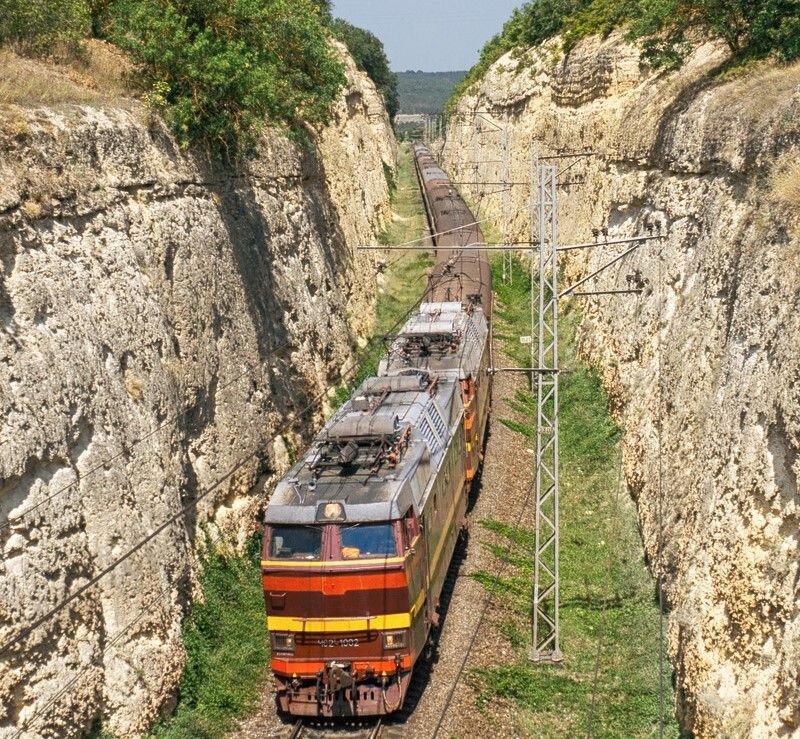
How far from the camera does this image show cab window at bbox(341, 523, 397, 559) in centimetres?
1361

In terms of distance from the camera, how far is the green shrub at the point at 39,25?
60.3ft

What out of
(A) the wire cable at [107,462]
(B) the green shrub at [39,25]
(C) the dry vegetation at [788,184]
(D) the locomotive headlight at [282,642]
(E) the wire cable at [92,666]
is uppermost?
(B) the green shrub at [39,25]

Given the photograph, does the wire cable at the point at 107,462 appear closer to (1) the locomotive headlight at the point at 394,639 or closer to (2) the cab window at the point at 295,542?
(2) the cab window at the point at 295,542

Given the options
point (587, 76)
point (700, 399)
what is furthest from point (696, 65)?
point (700, 399)

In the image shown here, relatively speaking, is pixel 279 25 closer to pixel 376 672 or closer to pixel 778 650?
pixel 376 672

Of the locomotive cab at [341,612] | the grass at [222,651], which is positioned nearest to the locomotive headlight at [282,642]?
the locomotive cab at [341,612]

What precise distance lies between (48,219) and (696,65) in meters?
18.1

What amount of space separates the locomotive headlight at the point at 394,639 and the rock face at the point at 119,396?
365cm

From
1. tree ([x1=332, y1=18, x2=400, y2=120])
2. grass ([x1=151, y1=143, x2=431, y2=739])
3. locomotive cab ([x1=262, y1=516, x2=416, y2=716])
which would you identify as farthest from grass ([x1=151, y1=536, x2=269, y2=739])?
tree ([x1=332, y1=18, x2=400, y2=120])

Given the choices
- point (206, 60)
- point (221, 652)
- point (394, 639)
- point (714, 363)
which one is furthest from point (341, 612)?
point (206, 60)

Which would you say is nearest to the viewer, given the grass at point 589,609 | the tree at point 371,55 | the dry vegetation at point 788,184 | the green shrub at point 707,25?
the dry vegetation at point 788,184

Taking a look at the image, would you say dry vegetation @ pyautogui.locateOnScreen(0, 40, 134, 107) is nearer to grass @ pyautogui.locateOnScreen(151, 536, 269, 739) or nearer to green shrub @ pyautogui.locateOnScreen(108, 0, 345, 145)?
green shrub @ pyautogui.locateOnScreen(108, 0, 345, 145)

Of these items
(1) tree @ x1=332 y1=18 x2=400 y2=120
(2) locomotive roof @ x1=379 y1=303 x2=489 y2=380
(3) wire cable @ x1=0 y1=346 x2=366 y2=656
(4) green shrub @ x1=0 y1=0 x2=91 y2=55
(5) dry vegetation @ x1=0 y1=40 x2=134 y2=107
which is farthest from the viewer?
(1) tree @ x1=332 y1=18 x2=400 y2=120

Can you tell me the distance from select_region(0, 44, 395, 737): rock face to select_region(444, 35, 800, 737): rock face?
7652 mm
